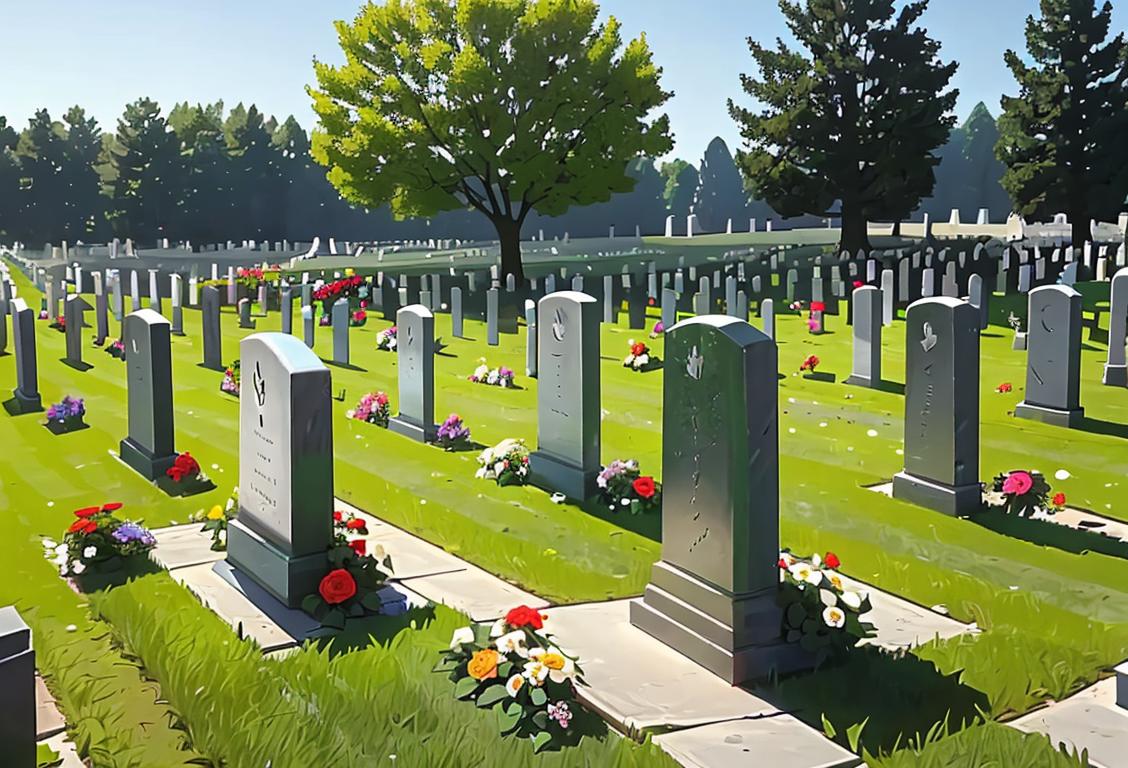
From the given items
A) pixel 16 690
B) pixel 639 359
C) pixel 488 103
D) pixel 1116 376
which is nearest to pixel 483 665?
pixel 16 690

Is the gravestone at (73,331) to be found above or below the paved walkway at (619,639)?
above

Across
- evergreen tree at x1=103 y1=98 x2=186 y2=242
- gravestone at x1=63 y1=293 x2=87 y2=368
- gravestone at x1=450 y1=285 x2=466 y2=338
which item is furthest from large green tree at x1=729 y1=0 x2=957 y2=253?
evergreen tree at x1=103 y1=98 x2=186 y2=242

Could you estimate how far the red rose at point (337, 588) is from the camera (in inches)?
278

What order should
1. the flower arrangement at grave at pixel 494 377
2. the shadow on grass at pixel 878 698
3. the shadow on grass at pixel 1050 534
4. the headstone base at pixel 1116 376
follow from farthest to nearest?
the flower arrangement at grave at pixel 494 377 → the headstone base at pixel 1116 376 → the shadow on grass at pixel 1050 534 → the shadow on grass at pixel 878 698

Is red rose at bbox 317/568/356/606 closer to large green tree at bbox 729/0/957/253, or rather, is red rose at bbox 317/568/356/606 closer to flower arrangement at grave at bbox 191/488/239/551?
flower arrangement at grave at bbox 191/488/239/551

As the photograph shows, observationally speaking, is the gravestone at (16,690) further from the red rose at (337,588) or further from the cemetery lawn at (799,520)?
the red rose at (337,588)

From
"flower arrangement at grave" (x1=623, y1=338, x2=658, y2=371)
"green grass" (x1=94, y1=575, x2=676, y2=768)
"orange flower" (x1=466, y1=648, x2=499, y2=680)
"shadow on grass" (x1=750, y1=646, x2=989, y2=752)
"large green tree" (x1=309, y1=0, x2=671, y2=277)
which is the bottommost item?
"shadow on grass" (x1=750, y1=646, x2=989, y2=752)

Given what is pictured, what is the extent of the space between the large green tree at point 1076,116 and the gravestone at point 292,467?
126ft

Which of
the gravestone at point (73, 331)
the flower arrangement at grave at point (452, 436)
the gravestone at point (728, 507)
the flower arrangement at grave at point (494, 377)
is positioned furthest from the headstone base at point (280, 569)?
the gravestone at point (73, 331)

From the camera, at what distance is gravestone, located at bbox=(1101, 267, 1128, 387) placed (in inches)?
598

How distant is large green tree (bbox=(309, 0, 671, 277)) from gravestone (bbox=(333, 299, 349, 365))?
1504 cm

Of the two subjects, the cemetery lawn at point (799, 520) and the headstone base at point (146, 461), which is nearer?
the cemetery lawn at point (799, 520)

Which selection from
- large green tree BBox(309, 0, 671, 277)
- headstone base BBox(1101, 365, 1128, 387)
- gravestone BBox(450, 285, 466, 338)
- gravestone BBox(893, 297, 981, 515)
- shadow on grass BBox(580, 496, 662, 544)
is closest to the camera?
shadow on grass BBox(580, 496, 662, 544)

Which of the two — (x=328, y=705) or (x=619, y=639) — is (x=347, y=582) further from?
(x=619, y=639)
